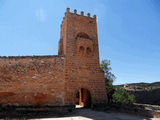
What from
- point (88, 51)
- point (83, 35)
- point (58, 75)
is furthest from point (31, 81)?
point (83, 35)

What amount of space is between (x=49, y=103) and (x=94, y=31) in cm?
828

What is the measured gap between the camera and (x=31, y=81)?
9.09 metres

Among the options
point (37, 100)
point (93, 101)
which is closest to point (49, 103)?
point (37, 100)

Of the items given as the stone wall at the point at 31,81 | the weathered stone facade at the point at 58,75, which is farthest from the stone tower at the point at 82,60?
the stone wall at the point at 31,81

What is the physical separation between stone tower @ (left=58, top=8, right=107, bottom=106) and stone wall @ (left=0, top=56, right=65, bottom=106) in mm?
852

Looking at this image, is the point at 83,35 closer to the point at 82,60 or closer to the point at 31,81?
the point at 82,60

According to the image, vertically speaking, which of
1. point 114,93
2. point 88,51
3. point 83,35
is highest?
point 83,35

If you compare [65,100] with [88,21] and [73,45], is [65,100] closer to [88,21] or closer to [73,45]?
[73,45]

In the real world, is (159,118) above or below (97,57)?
below

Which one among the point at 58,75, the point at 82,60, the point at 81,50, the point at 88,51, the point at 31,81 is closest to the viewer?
the point at 31,81

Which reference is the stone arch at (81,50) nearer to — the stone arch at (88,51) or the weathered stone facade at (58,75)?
the weathered stone facade at (58,75)

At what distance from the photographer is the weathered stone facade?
348 inches

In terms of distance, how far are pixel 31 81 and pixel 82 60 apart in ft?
15.7

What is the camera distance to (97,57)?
1138 centimetres
